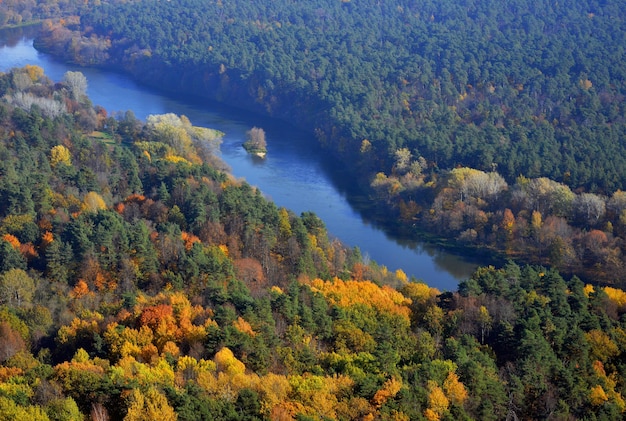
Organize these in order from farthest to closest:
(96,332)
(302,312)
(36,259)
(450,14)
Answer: (450,14)
(36,259)
(302,312)
(96,332)

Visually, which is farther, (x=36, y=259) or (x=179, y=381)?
(x=36, y=259)

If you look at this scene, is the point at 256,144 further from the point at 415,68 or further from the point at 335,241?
the point at 335,241

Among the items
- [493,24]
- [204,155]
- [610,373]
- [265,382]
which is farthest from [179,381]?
[493,24]

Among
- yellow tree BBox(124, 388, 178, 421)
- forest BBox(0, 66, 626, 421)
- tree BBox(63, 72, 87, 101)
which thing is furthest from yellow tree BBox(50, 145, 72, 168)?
yellow tree BBox(124, 388, 178, 421)

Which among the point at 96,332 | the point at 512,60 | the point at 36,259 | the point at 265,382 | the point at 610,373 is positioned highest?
the point at 512,60

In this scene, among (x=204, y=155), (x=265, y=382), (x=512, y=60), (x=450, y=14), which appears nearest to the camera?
(x=265, y=382)

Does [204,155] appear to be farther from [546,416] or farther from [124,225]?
[546,416]
